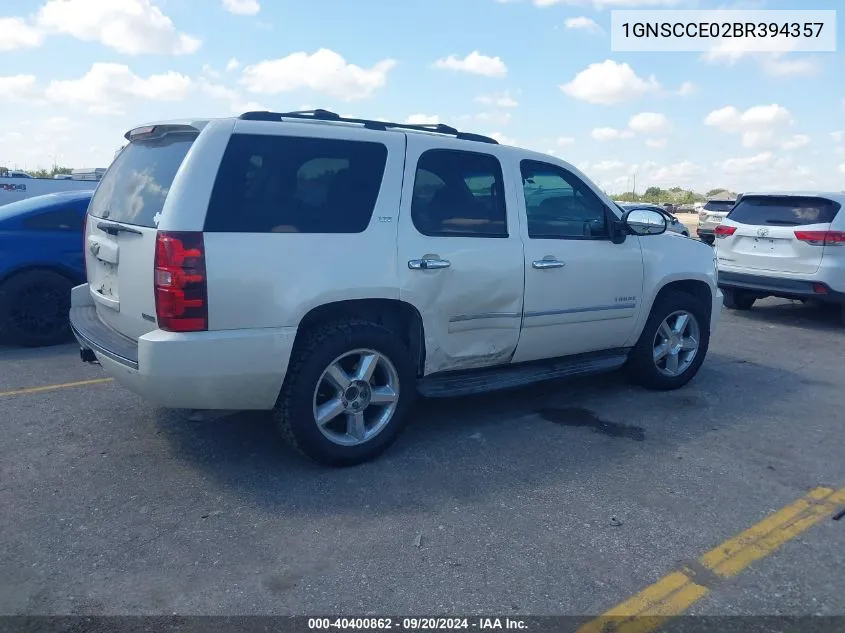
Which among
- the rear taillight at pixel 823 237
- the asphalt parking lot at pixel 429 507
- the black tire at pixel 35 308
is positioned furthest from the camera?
the rear taillight at pixel 823 237

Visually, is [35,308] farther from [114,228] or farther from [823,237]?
[823,237]

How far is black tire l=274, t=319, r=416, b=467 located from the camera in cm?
394

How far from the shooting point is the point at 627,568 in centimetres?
320

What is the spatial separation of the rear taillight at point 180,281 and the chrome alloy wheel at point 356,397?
0.79m

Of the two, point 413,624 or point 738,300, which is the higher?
point 738,300

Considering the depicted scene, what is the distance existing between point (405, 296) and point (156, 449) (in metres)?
1.79

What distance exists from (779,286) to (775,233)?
659mm

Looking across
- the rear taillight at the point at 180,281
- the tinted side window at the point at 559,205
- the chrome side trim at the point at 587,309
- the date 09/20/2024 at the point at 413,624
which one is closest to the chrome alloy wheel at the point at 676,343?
the chrome side trim at the point at 587,309

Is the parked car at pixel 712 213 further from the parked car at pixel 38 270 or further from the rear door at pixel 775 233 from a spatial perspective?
the parked car at pixel 38 270

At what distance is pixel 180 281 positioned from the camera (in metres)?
3.55

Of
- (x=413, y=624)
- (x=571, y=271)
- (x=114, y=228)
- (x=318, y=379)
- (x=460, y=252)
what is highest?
(x=114, y=228)

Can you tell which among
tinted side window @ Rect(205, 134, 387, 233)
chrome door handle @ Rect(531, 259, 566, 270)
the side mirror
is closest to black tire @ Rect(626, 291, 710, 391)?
the side mirror

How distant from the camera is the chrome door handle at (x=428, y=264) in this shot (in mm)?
4254

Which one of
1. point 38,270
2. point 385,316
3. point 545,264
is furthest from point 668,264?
point 38,270
